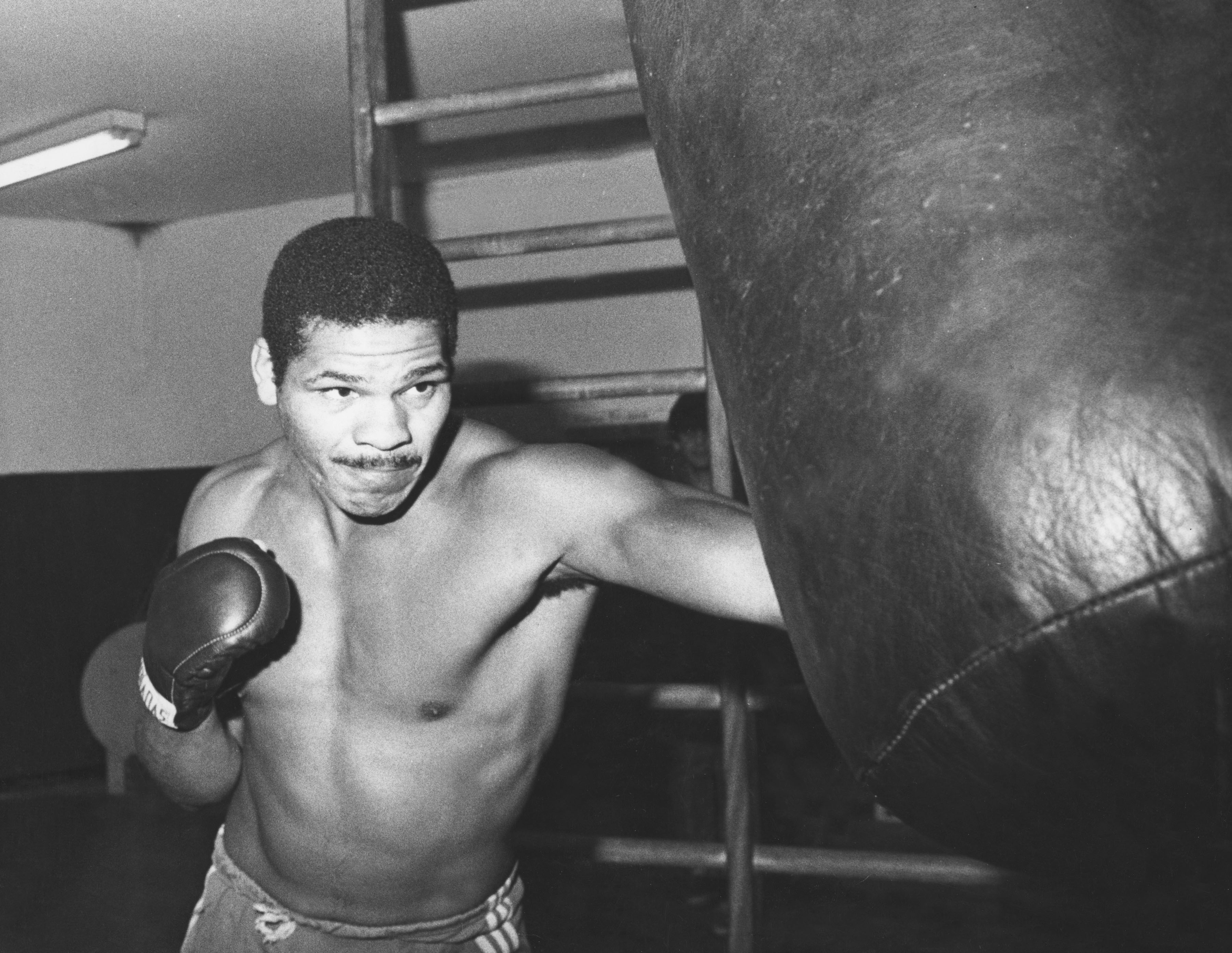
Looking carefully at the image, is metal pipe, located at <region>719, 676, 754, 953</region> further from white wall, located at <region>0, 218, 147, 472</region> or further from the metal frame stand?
white wall, located at <region>0, 218, 147, 472</region>

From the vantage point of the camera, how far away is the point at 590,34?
4.12 metres

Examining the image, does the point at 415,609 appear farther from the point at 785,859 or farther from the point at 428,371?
the point at 785,859

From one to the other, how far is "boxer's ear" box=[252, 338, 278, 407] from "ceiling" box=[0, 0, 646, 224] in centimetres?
186

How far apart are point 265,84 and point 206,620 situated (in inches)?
134

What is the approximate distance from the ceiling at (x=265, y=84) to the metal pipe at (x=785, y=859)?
7.00 feet

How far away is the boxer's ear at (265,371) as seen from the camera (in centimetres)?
159

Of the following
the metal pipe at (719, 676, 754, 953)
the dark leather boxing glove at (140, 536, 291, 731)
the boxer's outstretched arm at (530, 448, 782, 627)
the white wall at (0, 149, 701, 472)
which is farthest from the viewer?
the white wall at (0, 149, 701, 472)

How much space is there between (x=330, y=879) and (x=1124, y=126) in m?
1.44

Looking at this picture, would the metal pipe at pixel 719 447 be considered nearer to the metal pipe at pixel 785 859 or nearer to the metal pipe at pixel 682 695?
the metal pipe at pixel 682 695

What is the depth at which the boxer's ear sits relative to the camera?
5.20 feet

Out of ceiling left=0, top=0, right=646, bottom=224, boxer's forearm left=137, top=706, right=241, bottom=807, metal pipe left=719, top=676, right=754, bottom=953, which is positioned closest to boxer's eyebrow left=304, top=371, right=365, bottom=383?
boxer's forearm left=137, top=706, right=241, bottom=807

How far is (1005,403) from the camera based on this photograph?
0.66m

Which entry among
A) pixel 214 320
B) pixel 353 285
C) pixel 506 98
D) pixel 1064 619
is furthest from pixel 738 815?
pixel 214 320

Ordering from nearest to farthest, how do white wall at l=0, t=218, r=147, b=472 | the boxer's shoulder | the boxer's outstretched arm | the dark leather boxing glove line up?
the boxer's outstretched arm, the dark leather boxing glove, the boxer's shoulder, white wall at l=0, t=218, r=147, b=472
